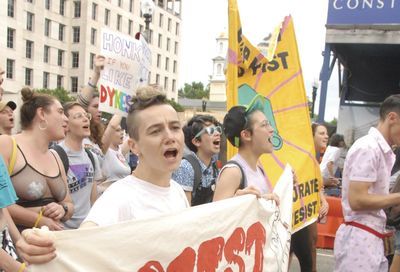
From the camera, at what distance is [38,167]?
9.96 ft

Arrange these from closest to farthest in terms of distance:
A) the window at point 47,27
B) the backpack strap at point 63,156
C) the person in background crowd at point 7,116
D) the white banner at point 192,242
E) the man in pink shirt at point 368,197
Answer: the white banner at point 192,242
the man in pink shirt at point 368,197
the backpack strap at point 63,156
the person in background crowd at point 7,116
the window at point 47,27

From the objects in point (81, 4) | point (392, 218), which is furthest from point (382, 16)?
point (81, 4)

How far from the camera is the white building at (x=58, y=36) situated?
44.5 m

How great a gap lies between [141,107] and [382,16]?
31.1ft

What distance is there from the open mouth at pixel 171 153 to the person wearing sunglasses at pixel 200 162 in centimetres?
162

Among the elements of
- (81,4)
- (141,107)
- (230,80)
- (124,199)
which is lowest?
(124,199)

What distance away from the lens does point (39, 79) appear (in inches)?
1945

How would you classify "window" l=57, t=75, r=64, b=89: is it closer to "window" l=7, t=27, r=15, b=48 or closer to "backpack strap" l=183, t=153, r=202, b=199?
"window" l=7, t=27, r=15, b=48

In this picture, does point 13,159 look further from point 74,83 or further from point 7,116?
point 74,83

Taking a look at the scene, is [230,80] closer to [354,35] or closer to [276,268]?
[276,268]

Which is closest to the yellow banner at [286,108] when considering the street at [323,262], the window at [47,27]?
the street at [323,262]

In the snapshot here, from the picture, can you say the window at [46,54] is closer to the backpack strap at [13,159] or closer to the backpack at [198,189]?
the backpack at [198,189]

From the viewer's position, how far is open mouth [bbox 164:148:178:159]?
2173 millimetres

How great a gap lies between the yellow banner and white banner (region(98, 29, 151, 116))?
1.24 m
